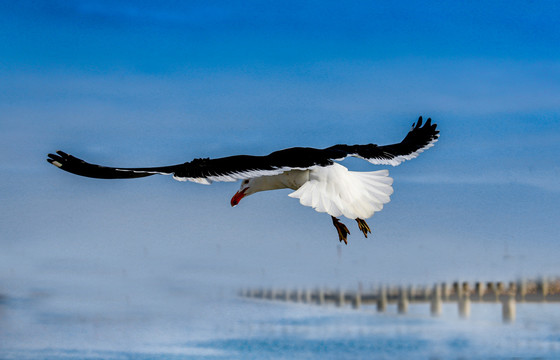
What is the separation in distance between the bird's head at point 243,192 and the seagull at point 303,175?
0.03 meters

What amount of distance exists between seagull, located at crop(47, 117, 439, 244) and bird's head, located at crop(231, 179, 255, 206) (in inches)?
1.2

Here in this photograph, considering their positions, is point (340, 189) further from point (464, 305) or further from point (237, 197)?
point (464, 305)

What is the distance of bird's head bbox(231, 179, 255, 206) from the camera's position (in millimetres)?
9492

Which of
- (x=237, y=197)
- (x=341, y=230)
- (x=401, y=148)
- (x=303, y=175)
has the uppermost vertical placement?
(x=401, y=148)

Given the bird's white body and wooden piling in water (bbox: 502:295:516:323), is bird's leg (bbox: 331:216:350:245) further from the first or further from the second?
wooden piling in water (bbox: 502:295:516:323)

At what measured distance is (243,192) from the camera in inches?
376

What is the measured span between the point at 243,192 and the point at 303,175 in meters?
1.15

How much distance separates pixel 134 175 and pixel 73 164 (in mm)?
760

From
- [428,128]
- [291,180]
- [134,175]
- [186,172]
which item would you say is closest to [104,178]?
[134,175]

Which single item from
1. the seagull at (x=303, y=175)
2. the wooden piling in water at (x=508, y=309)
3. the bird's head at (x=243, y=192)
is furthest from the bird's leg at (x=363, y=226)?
the wooden piling in water at (x=508, y=309)

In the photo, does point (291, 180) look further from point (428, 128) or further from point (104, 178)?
point (428, 128)

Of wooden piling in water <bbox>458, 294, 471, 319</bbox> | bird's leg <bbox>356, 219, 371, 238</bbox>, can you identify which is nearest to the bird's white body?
bird's leg <bbox>356, 219, 371, 238</bbox>

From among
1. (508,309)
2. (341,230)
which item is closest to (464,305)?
(508,309)

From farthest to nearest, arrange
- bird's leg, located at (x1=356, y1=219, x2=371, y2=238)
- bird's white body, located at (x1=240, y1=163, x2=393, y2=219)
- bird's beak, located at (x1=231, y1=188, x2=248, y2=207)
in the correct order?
bird's beak, located at (x1=231, y1=188, x2=248, y2=207)
bird's leg, located at (x1=356, y1=219, x2=371, y2=238)
bird's white body, located at (x1=240, y1=163, x2=393, y2=219)
